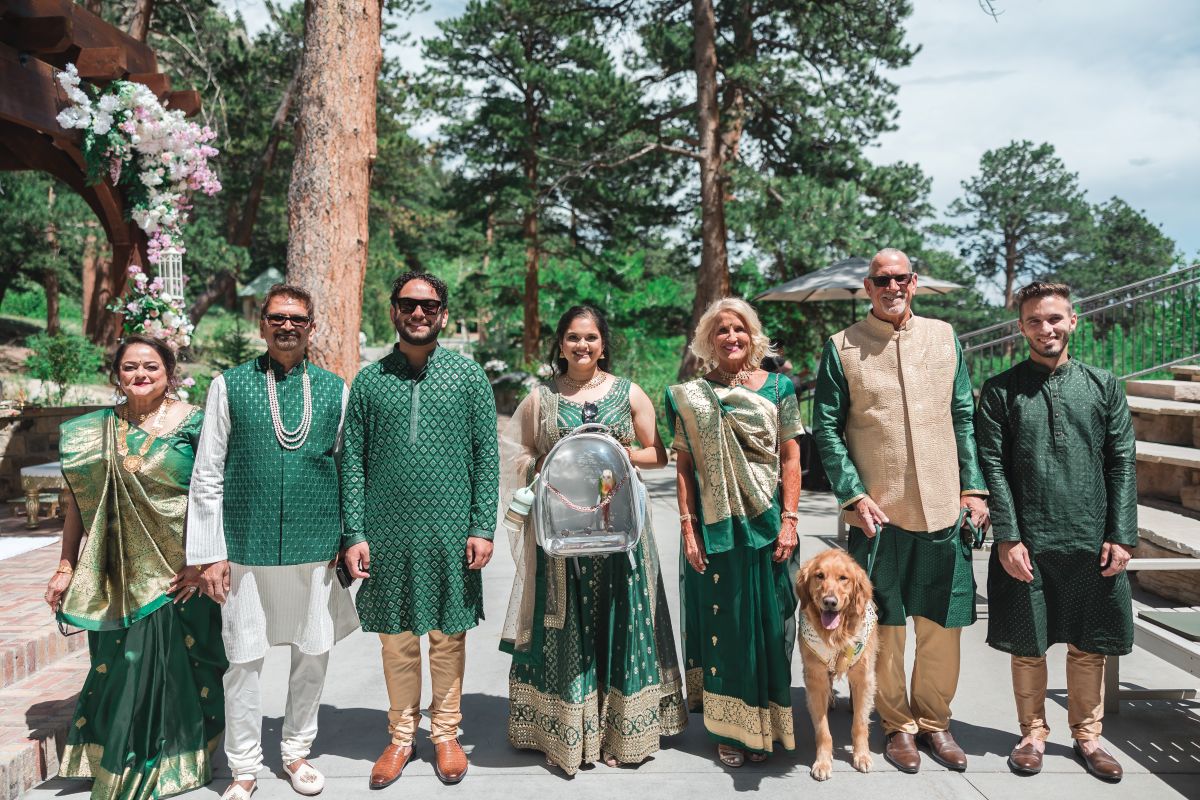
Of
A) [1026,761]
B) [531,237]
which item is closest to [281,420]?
[1026,761]

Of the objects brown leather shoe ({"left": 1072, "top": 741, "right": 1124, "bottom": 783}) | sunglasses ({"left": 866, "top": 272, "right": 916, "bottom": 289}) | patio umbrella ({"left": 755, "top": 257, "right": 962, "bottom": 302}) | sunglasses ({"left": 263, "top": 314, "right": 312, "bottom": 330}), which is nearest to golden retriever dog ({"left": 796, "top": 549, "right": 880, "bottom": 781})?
brown leather shoe ({"left": 1072, "top": 741, "right": 1124, "bottom": 783})

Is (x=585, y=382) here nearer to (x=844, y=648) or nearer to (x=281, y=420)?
(x=281, y=420)

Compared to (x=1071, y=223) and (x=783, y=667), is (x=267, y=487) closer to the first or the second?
(x=783, y=667)

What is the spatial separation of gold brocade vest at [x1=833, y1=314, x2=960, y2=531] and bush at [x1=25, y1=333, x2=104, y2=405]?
412 inches

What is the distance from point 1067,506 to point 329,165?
6270 millimetres

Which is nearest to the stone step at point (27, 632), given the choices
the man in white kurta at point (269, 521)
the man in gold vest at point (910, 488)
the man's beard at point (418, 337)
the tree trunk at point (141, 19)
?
the man in white kurta at point (269, 521)

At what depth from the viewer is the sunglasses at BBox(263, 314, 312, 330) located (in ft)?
10.4

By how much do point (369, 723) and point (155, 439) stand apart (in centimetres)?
171

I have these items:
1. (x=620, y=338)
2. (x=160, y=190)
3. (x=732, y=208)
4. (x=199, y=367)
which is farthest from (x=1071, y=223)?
(x=160, y=190)

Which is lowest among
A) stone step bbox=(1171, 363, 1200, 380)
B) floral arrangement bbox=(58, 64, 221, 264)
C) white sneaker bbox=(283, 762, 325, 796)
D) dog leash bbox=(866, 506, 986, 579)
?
white sneaker bbox=(283, 762, 325, 796)

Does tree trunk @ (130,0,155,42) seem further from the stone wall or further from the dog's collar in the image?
the dog's collar

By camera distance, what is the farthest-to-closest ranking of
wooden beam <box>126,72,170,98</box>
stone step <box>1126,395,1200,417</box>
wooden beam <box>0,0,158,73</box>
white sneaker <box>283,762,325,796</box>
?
wooden beam <box>126,72,170,98</box> < stone step <box>1126,395,1200,417</box> < wooden beam <box>0,0,158,73</box> < white sneaker <box>283,762,325,796</box>

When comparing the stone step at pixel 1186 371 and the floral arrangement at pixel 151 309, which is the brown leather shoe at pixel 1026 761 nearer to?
the stone step at pixel 1186 371

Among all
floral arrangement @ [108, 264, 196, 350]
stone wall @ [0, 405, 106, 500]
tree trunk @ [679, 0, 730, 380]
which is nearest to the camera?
floral arrangement @ [108, 264, 196, 350]
